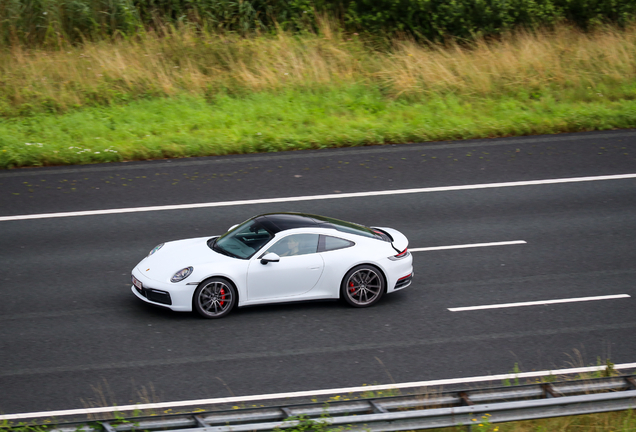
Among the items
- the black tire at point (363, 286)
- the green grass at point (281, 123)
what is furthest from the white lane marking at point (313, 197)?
the black tire at point (363, 286)

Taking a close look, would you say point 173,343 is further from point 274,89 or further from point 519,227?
point 274,89

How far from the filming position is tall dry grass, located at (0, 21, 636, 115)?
1897 centimetres

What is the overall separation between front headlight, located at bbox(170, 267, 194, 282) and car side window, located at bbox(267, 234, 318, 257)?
1103mm

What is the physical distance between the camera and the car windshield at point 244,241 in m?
9.68

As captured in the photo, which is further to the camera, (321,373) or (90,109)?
(90,109)

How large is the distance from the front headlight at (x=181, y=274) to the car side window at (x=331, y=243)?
1810 millimetres

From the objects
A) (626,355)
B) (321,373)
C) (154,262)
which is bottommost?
(626,355)

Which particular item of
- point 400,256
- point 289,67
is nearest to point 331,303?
point 400,256

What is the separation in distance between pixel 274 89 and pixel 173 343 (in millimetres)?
11734

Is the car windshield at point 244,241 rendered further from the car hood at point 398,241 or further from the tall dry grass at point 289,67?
the tall dry grass at point 289,67

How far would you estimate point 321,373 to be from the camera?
8.11m

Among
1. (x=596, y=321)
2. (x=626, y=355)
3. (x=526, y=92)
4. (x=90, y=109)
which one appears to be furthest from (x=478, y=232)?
(x=90, y=109)

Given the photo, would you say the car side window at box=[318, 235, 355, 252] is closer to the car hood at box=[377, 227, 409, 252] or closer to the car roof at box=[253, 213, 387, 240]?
the car roof at box=[253, 213, 387, 240]

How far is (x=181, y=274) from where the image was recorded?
30.6 ft
